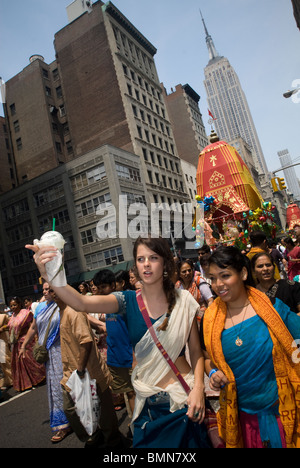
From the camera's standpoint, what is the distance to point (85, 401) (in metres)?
3.27

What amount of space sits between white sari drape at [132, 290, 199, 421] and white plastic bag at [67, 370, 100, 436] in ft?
4.20

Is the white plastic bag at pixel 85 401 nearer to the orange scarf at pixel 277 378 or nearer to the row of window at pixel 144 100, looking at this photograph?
the orange scarf at pixel 277 378

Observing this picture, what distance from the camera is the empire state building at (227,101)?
548 feet

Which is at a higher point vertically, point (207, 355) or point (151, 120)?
point (151, 120)

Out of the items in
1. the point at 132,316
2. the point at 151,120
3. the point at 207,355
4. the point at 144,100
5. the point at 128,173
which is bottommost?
the point at 207,355

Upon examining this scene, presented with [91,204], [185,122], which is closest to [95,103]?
[91,204]

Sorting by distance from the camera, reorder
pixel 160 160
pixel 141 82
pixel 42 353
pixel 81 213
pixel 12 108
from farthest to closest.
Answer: pixel 12 108 → pixel 141 82 → pixel 160 160 → pixel 81 213 → pixel 42 353

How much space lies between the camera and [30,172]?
46.2 meters

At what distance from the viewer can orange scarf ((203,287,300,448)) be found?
2.07 metres

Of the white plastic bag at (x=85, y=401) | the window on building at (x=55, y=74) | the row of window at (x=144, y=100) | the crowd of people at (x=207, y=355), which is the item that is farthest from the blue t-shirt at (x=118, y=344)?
the window on building at (x=55, y=74)

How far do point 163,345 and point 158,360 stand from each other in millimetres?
108

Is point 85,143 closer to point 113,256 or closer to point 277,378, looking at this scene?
point 113,256
